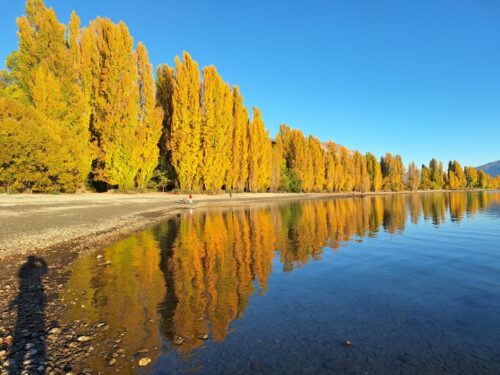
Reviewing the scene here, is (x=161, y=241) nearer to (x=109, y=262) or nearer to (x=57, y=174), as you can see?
(x=109, y=262)

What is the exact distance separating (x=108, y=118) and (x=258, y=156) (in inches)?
1212

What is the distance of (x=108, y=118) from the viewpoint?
3728 cm

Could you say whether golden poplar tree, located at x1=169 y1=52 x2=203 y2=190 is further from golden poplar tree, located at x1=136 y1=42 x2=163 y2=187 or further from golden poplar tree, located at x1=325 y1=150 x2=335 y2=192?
golden poplar tree, located at x1=325 y1=150 x2=335 y2=192

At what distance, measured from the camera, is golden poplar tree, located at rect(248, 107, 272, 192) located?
60125 millimetres

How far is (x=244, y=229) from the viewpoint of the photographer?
685 inches

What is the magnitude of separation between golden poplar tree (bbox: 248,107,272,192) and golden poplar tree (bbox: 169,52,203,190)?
49.6ft

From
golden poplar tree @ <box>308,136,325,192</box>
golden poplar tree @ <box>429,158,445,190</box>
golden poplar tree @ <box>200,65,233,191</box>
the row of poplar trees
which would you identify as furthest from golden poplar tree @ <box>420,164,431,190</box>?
golden poplar tree @ <box>200,65,233,191</box>

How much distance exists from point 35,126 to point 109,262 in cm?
2268

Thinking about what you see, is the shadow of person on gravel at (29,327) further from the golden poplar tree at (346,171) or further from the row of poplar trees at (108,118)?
the golden poplar tree at (346,171)

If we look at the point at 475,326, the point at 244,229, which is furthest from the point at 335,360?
the point at 244,229

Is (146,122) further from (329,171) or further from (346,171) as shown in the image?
(346,171)

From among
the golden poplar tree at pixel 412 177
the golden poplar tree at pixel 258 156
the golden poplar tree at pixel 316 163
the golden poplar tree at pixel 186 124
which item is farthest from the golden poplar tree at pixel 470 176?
the golden poplar tree at pixel 186 124

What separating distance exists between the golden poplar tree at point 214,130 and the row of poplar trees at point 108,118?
0.17 metres

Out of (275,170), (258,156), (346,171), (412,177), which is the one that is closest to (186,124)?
(258,156)
